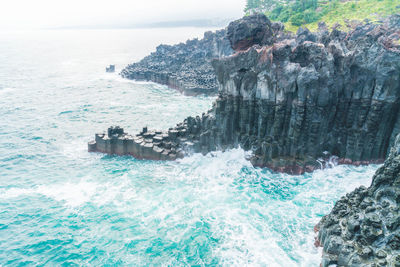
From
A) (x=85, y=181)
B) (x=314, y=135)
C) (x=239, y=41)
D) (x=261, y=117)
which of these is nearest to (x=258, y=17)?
(x=239, y=41)

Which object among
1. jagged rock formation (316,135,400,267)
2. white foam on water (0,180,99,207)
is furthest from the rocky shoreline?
jagged rock formation (316,135,400,267)

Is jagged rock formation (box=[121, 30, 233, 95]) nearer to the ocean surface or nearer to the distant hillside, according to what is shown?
the distant hillside

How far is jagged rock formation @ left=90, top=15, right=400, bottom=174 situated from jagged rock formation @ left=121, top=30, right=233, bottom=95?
23916 millimetres

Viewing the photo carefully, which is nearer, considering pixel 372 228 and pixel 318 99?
pixel 372 228

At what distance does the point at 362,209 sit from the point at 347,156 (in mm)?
10339

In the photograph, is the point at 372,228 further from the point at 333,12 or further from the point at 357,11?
the point at 333,12

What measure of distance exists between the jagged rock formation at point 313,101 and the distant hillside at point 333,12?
4348 cm

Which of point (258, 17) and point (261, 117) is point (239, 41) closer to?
point (258, 17)

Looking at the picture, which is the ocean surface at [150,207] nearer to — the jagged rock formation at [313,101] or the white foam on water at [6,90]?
the jagged rock formation at [313,101]

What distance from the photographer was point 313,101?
21.0m

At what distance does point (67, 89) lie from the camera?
177 feet

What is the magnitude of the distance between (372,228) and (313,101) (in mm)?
11466

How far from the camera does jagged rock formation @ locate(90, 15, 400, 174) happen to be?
20625 mm

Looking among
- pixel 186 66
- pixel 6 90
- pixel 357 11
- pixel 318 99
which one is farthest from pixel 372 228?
pixel 357 11
